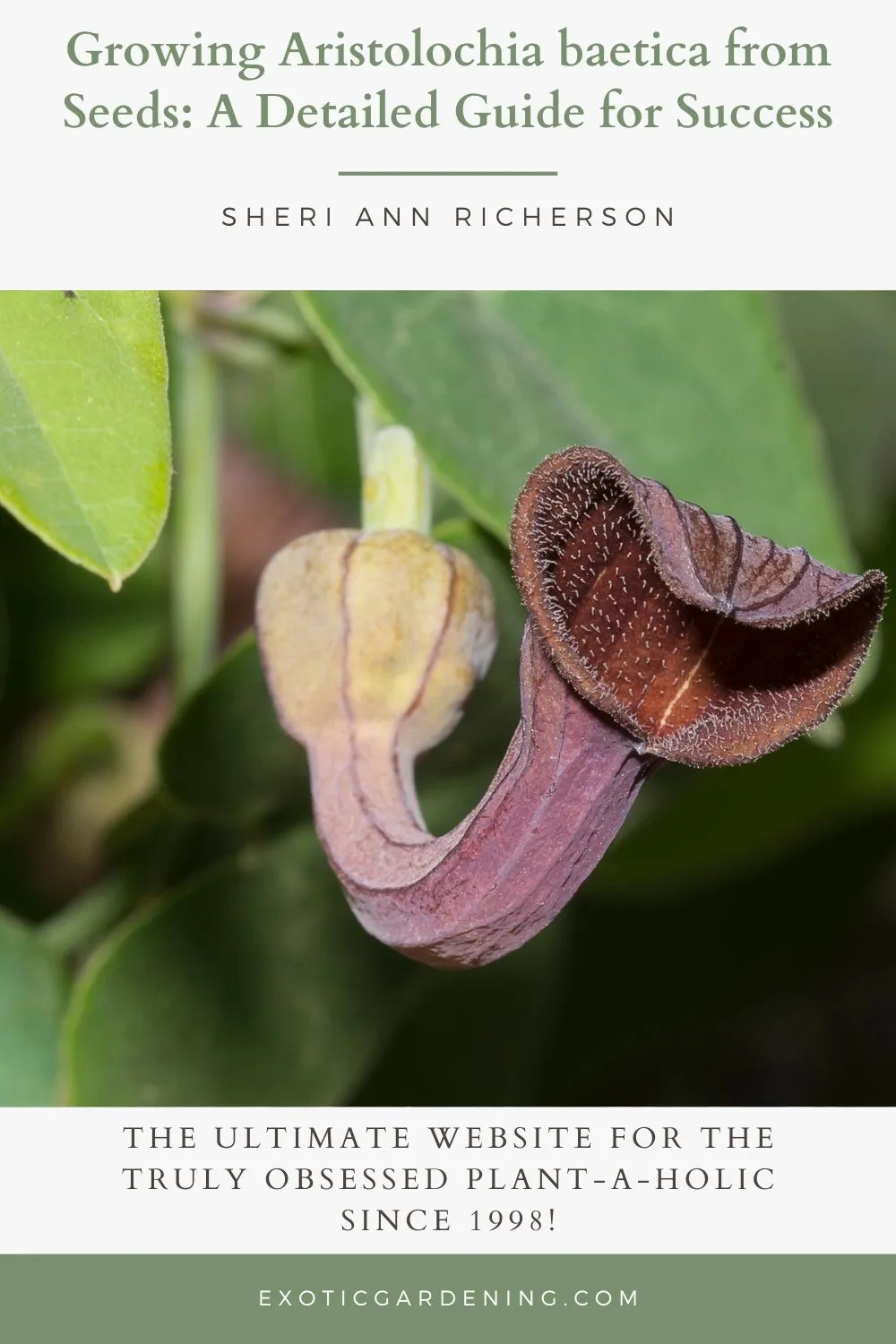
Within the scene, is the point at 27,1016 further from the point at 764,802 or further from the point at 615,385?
the point at 764,802

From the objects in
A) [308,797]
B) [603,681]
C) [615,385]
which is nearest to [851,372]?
[615,385]

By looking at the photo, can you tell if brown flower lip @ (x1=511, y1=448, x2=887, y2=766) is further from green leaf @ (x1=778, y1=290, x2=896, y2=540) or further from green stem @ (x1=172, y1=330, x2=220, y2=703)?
green leaf @ (x1=778, y1=290, x2=896, y2=540)

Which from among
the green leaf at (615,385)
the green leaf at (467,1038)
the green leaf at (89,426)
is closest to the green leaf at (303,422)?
the green leaf at (615,385)

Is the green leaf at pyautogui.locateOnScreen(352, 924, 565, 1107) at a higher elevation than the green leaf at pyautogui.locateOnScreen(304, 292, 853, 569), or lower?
lower

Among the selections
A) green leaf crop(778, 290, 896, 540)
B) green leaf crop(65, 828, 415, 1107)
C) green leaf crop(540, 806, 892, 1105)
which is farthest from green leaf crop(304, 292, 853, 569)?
green leaf crop(778, 290, 896, 540)

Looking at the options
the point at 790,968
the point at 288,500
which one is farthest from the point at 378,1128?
the point at 790,968

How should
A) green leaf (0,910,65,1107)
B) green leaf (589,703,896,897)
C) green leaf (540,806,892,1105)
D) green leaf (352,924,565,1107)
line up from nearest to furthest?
green leaf (0,910,65,1107) < green leaf (352,924,565,1107) < green leaf (589,703,896,897) < green leaf (540,806,892,1105)

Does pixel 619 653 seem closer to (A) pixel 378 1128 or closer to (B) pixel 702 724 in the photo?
(B) pixel 702 724
